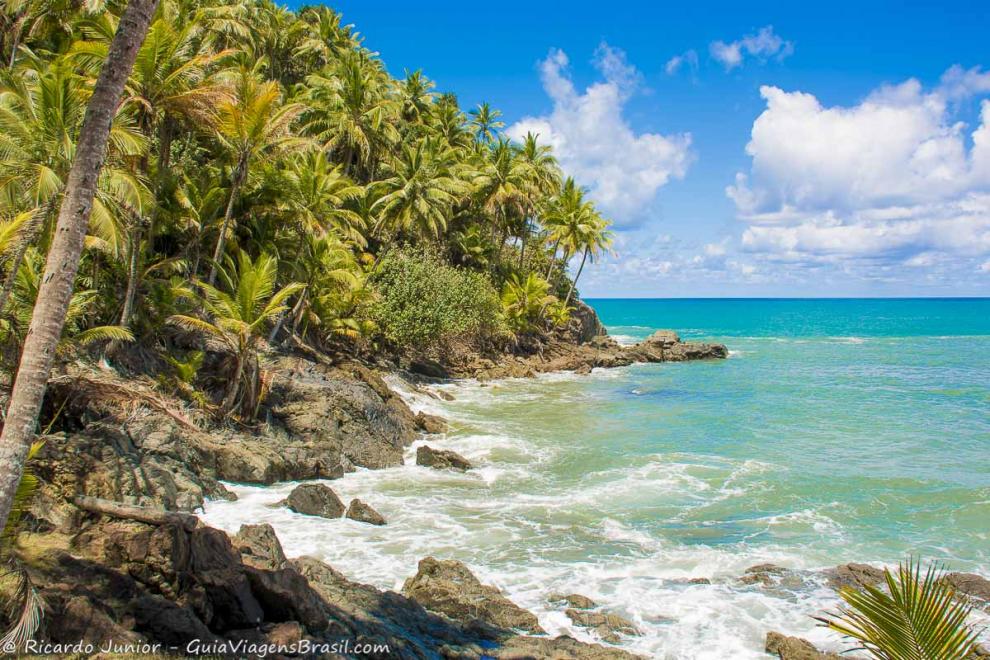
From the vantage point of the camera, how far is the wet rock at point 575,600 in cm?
987

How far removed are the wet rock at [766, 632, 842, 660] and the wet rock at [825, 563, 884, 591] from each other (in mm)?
2633

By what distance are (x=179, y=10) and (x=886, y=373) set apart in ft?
145

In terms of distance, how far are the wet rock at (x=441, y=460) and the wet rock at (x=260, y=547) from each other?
310 inches

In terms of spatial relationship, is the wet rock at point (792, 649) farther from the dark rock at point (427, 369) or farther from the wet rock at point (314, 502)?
the dark rock at point (427, 369)

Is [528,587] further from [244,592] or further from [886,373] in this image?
[886,373]

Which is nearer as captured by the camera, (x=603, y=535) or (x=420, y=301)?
(x=603, y=535)

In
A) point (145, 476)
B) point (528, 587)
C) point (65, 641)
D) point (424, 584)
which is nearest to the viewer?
point (65, 641)

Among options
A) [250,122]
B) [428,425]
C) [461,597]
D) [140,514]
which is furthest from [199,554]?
[428,425]

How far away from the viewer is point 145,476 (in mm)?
11570

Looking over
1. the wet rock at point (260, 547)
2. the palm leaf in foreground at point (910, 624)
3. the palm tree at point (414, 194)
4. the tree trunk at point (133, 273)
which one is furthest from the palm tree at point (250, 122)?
the palm leaf in foreground at point (910, 624)

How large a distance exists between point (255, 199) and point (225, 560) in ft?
58.2

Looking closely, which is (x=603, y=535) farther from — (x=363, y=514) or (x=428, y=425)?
(x=428, y=425)

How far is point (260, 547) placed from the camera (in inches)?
357

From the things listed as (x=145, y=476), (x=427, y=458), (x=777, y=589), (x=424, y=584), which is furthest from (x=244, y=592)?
(x=427, y=458)
